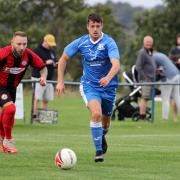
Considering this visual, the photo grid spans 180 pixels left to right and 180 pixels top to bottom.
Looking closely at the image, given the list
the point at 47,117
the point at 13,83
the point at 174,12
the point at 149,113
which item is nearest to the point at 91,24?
the point at 13,83

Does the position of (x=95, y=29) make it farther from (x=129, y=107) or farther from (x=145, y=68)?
(x=129, y=107)

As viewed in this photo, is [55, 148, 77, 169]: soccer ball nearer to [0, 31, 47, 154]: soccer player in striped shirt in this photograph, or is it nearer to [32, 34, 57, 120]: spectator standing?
[0, 31, 47, 154]: soccer player in striped shirt

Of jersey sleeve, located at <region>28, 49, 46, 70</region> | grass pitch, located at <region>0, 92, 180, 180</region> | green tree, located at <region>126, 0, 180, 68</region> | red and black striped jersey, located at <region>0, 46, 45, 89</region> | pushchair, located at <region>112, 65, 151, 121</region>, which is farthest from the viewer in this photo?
green tree, located at <region>126, 0, 180, 68</region>

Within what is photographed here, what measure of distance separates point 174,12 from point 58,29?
976 centimetres

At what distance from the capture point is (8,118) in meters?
12.9

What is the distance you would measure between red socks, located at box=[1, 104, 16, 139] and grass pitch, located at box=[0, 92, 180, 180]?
37 cm

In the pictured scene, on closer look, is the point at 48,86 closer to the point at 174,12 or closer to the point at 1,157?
the point at 1,157

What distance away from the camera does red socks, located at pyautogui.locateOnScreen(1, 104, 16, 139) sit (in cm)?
1288

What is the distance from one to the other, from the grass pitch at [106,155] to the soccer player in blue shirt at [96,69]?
0.63 meters

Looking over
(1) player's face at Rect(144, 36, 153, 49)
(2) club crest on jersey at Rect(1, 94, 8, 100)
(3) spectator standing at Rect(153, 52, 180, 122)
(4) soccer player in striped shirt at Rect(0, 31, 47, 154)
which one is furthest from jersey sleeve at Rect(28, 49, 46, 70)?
(3) spectator standing at Rect(153, 52, 180, 122)

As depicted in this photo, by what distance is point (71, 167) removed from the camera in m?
10.7

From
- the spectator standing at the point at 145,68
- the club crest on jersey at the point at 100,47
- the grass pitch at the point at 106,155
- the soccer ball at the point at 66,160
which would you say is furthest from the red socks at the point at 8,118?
the spectator standing at the point at 145,68

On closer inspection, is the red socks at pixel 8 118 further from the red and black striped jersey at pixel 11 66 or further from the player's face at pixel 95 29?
the player's face at pixel 95 29

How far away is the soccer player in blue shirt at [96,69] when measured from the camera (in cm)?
1180
